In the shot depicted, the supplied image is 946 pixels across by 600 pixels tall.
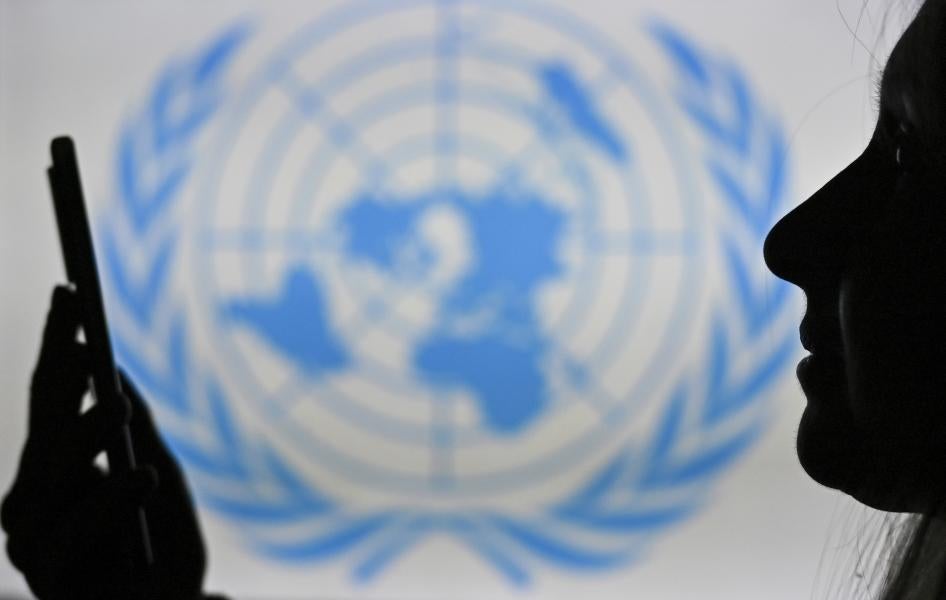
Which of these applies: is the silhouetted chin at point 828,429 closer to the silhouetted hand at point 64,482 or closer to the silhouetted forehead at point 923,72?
the silhouetted forehead at point 923,72

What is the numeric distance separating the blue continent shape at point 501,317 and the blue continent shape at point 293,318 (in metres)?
0.14

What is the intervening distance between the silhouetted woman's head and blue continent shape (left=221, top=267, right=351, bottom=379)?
86cm

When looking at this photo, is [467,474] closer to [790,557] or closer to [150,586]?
[790,557]

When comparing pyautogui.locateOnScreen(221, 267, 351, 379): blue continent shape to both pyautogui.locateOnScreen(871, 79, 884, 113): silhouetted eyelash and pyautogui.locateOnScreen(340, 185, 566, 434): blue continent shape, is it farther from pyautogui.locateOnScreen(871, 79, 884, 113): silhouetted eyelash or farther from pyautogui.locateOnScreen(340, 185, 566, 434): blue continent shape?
pyautogui.locateOnScreen(871, 79, 884, 113): silhouetted eyelash

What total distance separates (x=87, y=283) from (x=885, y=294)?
0.39 m

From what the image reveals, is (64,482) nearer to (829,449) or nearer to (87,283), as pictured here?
(87,283)

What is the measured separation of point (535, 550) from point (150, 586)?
714 millimetres

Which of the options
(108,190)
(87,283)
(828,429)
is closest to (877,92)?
(828,429)

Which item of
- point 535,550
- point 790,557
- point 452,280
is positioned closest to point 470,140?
point 452,280

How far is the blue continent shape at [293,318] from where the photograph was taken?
3.96 ft

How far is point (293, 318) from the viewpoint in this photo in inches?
47.6

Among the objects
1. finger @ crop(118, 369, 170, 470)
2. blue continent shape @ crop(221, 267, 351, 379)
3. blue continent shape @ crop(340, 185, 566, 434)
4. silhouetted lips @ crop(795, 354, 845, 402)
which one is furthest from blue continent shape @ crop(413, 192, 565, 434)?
silhouetted lips @ crop(795, 354, 845, 402)

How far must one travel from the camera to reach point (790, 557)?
1.08 metres

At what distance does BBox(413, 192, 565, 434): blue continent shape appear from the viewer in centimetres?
118
